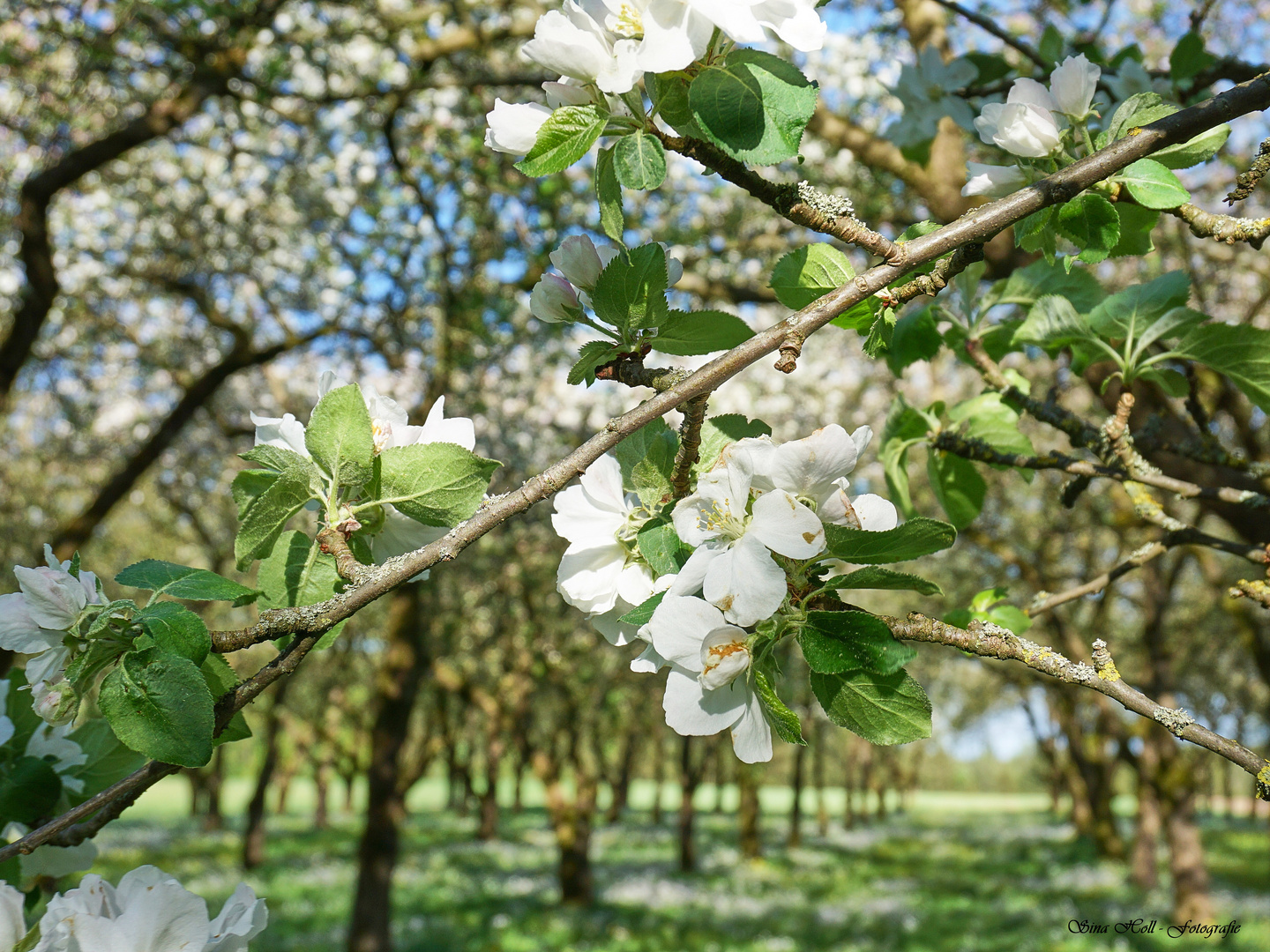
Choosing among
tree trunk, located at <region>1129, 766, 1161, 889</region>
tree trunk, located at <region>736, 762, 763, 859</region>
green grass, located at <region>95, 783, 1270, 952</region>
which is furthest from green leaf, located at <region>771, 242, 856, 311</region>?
tree trunk, located at <region>736, 762, 763, 859</region>

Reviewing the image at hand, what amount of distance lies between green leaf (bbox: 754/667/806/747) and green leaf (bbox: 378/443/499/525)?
0.37m

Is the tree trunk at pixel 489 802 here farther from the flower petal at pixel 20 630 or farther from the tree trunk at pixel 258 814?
→ the flower petal at pixel 20 630

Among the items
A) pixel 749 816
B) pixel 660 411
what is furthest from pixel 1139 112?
pixel 749 816

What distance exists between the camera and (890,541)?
798 mm

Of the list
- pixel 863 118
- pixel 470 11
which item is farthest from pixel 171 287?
pixel 863 118

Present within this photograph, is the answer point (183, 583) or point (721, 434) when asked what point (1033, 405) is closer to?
point (721, 434)

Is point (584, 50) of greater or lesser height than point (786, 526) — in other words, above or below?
above

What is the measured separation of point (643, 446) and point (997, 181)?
67cm

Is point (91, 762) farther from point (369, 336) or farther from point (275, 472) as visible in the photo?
point (369, 336)

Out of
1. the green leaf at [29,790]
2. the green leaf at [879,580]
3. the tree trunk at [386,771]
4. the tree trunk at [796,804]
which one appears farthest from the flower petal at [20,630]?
the tree trunk at [796,804]

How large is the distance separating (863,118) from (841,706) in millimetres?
7637

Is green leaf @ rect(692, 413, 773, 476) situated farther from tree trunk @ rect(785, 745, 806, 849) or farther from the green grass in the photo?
tree trunk @ rect(785, 745, 806, 849)

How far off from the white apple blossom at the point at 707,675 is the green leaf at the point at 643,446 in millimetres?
221

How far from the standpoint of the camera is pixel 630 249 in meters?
0.99
